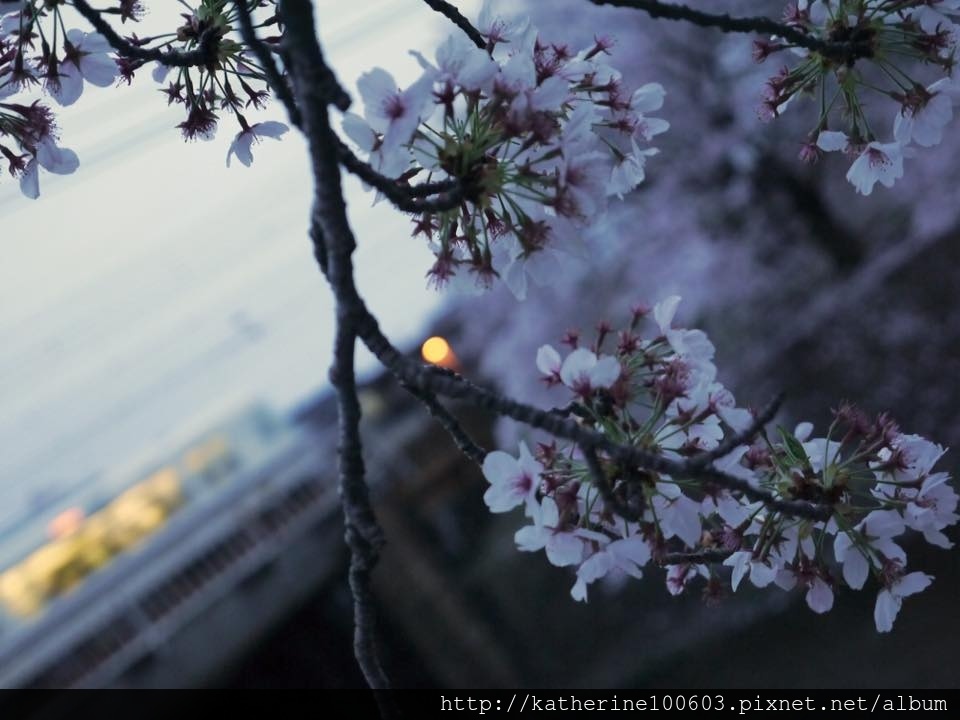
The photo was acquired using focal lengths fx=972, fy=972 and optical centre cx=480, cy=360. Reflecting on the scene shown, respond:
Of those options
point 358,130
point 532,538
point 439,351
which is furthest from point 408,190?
point 439,351

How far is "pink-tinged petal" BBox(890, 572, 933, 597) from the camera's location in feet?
2.65

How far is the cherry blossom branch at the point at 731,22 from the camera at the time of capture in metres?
0.70

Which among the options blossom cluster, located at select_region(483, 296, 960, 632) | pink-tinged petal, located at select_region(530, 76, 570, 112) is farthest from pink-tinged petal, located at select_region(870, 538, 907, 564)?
pink-tinged petal, located at select_region(530, 76, 570, 112)

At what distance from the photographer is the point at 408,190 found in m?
0.64

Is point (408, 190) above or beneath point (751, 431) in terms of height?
above

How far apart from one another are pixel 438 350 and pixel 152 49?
30.5ft

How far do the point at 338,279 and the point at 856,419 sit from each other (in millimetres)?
535

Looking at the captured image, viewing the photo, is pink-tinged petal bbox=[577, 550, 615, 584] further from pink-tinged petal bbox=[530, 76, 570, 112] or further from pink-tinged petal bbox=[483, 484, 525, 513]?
pink-tinged petal bbox=[530, 76, 570, 112]

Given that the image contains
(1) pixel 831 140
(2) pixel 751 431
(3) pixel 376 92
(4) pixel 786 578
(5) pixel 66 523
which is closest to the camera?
(2) pixel 751 431

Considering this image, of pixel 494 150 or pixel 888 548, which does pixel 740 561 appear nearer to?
pixel 888 548

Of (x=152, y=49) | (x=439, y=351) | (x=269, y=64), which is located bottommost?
(x=439, y=351)

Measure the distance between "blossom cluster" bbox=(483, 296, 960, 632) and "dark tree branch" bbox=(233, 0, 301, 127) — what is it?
0.80 feet

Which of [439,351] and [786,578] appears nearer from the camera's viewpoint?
[786,578]

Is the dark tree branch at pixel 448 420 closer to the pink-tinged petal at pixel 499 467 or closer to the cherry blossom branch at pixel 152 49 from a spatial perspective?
the pink-tinged petal at pixel 499 467
